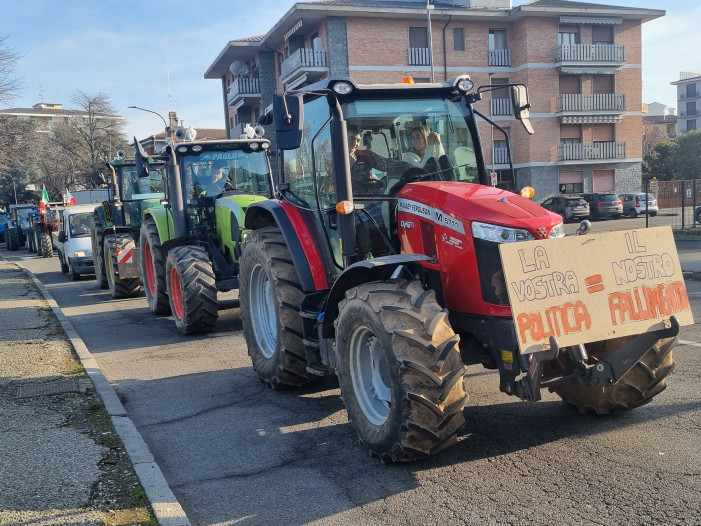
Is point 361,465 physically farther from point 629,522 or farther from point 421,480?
point 629,522

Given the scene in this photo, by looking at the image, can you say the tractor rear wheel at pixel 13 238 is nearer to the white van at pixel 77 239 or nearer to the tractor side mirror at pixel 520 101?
the white van at pixel 77 239

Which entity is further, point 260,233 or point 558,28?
point 558,28

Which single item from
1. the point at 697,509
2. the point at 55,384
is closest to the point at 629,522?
the point at 697,509

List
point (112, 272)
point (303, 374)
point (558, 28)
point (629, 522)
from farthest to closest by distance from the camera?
point (558, 28)
point (112, 272)
point (303, 374)
point (629, 522)

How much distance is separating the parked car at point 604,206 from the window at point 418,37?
12.3m

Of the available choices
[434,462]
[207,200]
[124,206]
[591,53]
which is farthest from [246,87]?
[434,462]

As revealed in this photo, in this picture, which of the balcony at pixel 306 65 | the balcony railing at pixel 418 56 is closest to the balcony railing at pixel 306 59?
the balcony at pixel 306 65

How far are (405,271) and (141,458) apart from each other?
2.28 m

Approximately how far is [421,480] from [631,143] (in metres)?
43.5

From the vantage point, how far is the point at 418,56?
38000 mm

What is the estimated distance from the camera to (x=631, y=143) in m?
43.4

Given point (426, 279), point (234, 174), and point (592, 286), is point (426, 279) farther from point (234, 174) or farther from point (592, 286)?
point (234, 174)

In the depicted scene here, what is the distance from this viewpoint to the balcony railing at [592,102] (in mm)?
40594

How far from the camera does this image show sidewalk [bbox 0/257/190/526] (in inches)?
161
